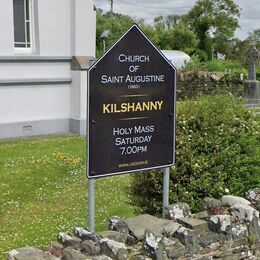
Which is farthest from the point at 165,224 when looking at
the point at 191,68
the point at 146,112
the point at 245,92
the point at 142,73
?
the point at 191,68

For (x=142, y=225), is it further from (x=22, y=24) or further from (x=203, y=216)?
(x=22, y=24)

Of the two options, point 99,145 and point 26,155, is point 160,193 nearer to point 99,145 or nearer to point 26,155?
point 99,145

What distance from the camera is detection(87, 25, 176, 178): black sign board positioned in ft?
13.1

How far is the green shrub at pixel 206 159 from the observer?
16.0ft

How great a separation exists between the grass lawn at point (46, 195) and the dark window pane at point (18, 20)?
2987 mm

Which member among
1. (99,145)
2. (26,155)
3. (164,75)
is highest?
(164,75)

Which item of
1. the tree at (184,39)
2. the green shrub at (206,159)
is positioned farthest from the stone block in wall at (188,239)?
the tree at (184,39)

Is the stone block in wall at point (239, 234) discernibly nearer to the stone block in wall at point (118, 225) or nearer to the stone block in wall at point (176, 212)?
the stone block in wall at point (176, 212)

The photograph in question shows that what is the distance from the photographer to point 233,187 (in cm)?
511

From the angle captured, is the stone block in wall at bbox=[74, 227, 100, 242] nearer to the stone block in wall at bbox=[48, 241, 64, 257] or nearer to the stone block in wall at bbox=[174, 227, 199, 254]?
the stone block in wall at bbox=[48, 241, 64, 257]

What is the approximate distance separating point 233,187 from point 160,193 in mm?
809

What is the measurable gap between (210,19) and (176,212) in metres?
40.3

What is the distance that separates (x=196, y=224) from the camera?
158 inches

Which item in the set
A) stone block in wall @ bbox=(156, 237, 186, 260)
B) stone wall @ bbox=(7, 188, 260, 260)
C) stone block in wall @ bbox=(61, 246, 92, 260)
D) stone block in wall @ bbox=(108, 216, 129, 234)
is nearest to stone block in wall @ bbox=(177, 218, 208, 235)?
stone wall @ bbox=(7, 188, 260, 260)
